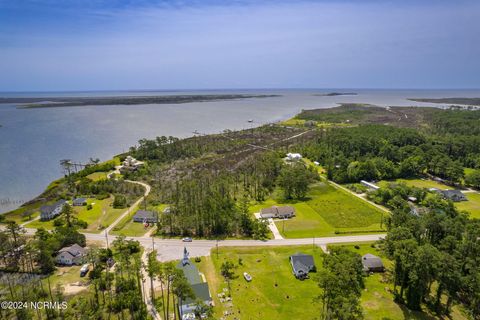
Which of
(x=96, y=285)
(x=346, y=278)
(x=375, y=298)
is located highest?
(x=346, y=278)

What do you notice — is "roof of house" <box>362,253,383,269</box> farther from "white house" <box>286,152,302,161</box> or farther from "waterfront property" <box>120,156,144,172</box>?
"waterfront property" <box>120,156,144,172</box>

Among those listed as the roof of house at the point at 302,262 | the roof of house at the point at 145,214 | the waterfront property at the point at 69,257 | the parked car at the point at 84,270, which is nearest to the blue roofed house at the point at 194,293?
the roof of house at the point at 302,262

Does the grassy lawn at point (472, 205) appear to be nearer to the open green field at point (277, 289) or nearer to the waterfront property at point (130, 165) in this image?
the open green field at point (277, 289)

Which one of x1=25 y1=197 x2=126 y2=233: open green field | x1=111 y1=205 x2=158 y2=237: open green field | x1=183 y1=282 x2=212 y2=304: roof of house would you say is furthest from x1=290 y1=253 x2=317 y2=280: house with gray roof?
x1=25 y1=197 x2=126 y2=233: open green field

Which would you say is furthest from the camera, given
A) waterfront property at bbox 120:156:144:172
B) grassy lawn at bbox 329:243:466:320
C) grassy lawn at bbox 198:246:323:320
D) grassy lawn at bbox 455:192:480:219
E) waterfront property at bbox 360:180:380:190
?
waterfront property at bbox 120:156:144:172

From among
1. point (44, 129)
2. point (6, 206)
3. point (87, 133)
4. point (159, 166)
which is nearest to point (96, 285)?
point (6, 206)

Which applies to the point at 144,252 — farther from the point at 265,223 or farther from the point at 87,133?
the point at 87,133
